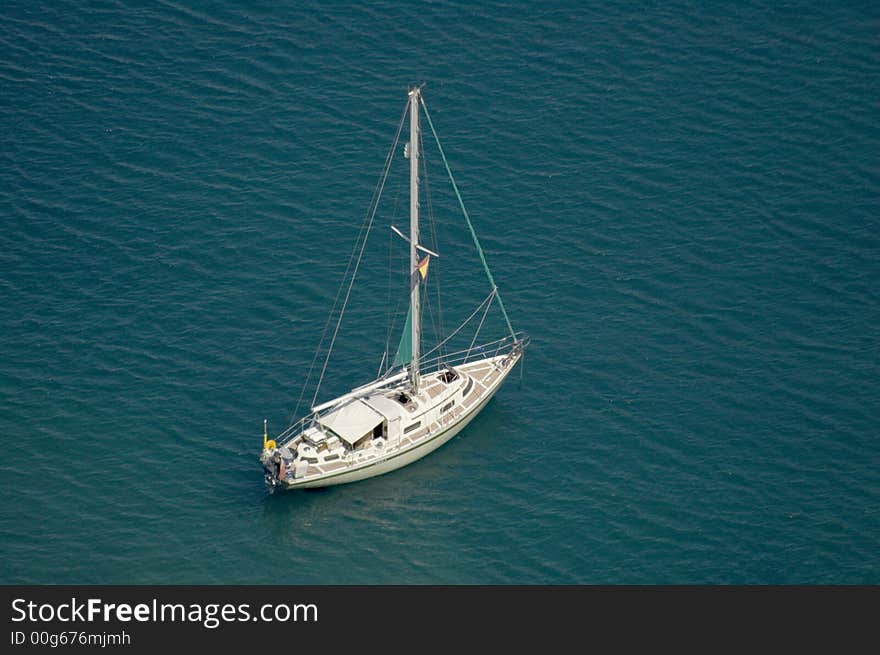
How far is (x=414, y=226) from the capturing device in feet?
481

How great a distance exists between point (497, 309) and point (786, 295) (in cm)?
2710

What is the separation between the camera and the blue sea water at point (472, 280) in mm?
140500

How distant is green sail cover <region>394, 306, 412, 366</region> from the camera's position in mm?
150000

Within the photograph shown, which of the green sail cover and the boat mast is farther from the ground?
the boat mast

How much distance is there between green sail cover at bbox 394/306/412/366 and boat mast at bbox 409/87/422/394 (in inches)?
16.7

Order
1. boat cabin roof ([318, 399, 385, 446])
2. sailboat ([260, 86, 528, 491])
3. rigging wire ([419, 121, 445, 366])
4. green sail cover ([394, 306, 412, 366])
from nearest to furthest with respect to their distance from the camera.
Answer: sailboat ([260, 86, 528, 491])
boat cabin roof ([318, 399, 385, 446])
green sail cover ([394, 306, 412, 366])
rigging wire ([419, 121, 445, 366])

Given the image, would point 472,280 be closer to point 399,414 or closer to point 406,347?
point 406,347

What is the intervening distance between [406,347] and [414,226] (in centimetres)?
1090

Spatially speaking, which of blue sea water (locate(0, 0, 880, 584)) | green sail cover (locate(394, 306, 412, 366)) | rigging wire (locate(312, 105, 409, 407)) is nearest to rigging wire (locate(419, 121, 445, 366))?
blue sea water (locate(0, 0, 880, 584))

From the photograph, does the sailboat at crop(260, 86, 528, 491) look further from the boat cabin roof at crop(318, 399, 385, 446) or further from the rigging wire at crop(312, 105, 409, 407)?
the rigging wire at crop(312, 105, 409, 407)

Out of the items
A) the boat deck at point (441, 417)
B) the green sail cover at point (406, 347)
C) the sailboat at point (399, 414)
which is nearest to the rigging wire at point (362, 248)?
the sailboat at point (399, 414)

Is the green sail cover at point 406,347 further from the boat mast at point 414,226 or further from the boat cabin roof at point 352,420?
the boat cabin roof at point 352,420

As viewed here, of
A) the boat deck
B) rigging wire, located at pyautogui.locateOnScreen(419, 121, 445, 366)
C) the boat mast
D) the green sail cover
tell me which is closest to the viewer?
the boat mast

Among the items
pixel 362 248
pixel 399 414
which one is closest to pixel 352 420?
pixel 399 414
